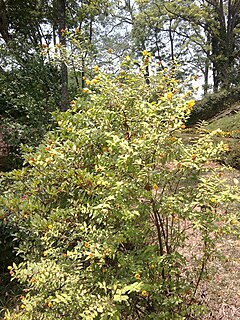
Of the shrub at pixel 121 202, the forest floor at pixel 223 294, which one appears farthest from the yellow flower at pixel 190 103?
the forest floor at pixel 223 294

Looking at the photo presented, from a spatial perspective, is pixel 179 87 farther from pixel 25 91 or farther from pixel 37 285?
pixel 25 91

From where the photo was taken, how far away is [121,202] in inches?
47.2

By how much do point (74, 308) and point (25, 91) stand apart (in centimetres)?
485

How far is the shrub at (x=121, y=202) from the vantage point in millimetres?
1211

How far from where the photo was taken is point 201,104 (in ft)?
46.8

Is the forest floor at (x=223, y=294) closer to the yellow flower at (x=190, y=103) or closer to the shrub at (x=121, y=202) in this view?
the shrub at (x=121, y=202)

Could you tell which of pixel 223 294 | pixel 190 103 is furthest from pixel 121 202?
pixel 223 294

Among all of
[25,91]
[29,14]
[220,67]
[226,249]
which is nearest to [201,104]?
[220,67]

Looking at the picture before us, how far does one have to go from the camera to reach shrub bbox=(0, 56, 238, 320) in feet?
3.97

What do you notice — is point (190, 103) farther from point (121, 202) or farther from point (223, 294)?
point (223, 294)

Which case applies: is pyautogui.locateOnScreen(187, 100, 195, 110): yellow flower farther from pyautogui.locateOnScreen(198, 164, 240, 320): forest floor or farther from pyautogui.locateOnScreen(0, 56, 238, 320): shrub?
pyautogui.locateOnScreen(198, 164, 240, 320): forest floor

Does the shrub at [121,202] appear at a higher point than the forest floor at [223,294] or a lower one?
higher

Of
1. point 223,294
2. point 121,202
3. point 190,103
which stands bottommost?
point 223,294

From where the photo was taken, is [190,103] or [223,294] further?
[223,294]
